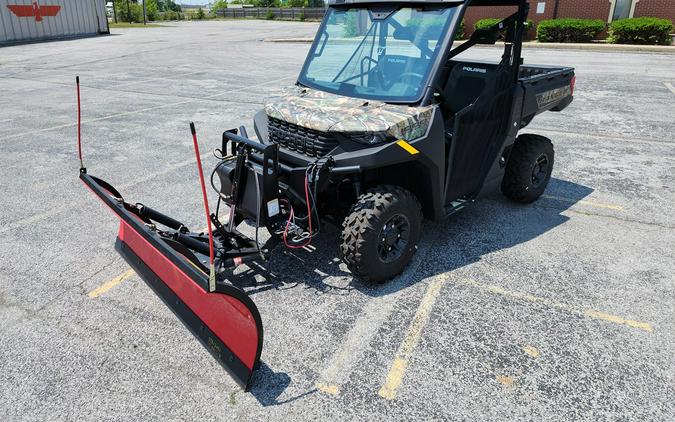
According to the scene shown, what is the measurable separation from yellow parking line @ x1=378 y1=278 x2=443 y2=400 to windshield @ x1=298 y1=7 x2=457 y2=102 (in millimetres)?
1582

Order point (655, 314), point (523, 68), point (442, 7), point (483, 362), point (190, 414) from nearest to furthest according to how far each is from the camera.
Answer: point (190, 414)
point (483, 362)
point (655, 314)
point (442, 7)
point (523, 68)

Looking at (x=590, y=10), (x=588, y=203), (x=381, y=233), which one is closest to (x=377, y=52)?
(x=381, y=233)

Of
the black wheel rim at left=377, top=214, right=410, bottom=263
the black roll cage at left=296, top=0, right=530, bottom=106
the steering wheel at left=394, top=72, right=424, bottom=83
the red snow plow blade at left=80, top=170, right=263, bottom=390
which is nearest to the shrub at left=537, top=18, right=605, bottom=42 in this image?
the black roll cage at left=296, top=0, right=530, bottom=106

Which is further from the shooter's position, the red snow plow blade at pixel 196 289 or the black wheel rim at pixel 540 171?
the black wheel rim at pixel 540 171

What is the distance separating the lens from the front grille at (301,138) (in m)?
3.84

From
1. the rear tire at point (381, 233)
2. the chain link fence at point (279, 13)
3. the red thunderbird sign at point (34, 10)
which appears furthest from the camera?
the chain link fence at point (279, 13)

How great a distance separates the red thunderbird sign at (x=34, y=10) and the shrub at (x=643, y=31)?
31.3 meters

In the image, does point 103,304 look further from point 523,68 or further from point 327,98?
point 523,68

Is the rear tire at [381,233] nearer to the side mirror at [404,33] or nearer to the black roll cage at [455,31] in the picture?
the black roll cage at [455,31]

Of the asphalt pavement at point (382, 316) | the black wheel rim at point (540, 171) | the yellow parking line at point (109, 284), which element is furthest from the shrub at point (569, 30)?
the yellow parking line at point (109, 284)

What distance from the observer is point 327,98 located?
14.1 ft

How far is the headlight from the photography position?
12.2 ft

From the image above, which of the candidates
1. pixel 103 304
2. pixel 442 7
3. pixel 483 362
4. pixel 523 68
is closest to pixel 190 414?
pixel 103 304

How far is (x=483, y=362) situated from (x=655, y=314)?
1.54 m
